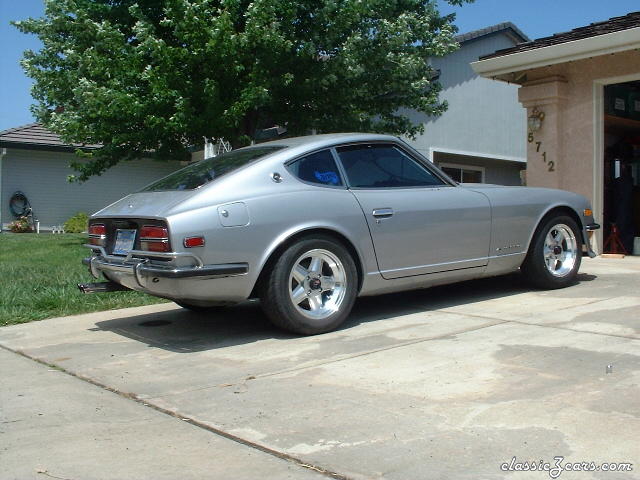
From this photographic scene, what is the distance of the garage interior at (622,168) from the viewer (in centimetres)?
1084

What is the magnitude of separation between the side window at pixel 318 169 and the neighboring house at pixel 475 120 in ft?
41.8

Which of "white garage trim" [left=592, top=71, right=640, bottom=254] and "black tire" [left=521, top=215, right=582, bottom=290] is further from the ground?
"white garage trim" [left=592, top=71, right=640, bottom=254]

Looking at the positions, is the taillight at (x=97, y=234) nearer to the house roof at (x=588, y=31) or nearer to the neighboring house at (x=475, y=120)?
the house roof at (x=588, y=31)

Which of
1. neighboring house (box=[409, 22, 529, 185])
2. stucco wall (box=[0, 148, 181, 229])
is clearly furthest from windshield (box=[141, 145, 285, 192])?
stucco wall (box=[0, 148, 181, 229])

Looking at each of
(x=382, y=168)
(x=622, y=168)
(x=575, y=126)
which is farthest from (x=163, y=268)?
(x=622, y=168)

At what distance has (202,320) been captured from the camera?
6223 mm

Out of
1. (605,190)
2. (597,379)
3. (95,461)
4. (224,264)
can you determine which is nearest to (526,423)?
(597,379)

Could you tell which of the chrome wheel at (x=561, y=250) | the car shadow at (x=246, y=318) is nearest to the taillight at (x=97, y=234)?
the car shadow at (x=246, y=318)

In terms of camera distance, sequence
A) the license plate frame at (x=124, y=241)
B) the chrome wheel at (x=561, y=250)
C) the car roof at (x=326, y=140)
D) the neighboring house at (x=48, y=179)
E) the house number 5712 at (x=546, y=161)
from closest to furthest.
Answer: the license plate frame at (x=124, y=241) → the car roof at (x=326, y=140) → the chrome wheel at (x=561, y=250) → the house number 5712 at (x=546, y=161) → the neighboring house at (x=48, y=179)

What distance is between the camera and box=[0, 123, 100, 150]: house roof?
68.9ft

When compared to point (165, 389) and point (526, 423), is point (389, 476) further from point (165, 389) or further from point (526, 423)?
point (165, 389)

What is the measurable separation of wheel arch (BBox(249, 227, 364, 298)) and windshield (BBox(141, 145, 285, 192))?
0.71 m

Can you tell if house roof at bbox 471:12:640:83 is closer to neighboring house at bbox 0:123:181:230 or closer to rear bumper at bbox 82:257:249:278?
rear bumper at bbox 82:257:249:278

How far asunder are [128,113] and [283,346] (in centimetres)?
735
